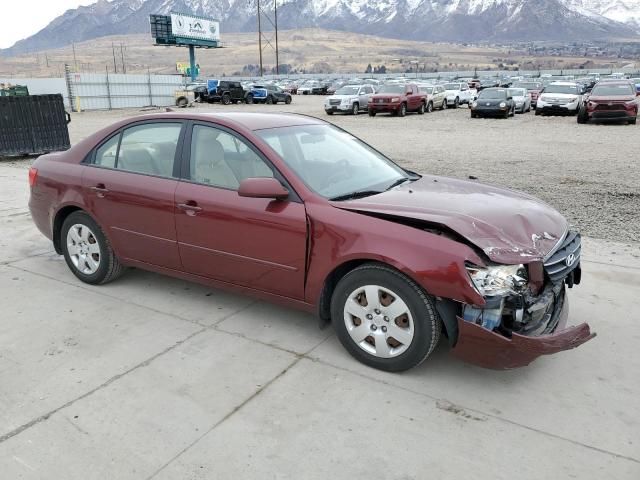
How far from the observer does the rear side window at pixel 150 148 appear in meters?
4.38

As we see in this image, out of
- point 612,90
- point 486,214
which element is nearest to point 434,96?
point 612,90

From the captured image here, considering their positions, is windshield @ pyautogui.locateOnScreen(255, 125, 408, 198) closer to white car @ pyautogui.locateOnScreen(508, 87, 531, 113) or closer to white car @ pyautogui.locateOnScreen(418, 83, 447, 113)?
white car @ pyautogui.locateOnScreen(508, 87, 531, 113)

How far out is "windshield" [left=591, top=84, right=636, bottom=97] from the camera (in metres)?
21.1

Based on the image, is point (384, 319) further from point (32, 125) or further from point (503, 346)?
point (32, 125)

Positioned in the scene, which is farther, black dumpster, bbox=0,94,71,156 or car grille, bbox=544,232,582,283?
black dumpster, bbox=0,94,71,156

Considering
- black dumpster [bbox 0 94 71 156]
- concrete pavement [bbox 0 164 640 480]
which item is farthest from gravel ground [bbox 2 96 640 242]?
concrete pavement [bbox 0 164 640 480]

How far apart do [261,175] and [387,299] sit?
4.08ft

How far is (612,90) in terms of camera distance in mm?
21328

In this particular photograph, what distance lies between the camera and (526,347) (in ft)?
10.2

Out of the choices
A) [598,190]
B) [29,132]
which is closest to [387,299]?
[598,190]

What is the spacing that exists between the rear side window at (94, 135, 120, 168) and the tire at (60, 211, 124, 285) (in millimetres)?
487

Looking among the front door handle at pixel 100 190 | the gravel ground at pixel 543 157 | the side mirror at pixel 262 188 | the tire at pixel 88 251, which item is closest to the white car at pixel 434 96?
the gravel ground at pixel 543 157

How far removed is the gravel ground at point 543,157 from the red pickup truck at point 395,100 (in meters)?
2.74

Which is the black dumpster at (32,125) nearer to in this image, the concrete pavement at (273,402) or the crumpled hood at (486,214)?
the concrete pavement at (273,402)
